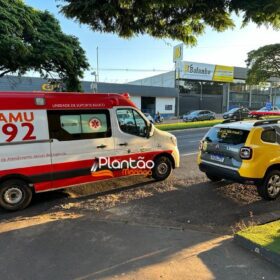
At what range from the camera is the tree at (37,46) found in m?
13.2

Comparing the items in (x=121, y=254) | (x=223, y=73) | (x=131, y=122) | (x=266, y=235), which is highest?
(x=223, y=73)

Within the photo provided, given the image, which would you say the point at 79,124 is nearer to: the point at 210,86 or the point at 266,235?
the point at 266,235

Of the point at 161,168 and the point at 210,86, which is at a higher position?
the point at 210,86

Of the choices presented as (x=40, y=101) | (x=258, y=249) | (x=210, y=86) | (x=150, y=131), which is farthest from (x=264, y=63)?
(x=258, y=249)

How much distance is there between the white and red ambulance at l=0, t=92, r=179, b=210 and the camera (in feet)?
20.5

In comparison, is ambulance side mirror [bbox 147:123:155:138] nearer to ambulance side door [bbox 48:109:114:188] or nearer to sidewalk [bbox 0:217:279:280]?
ambulance side door [bbox 48:109:114:188]

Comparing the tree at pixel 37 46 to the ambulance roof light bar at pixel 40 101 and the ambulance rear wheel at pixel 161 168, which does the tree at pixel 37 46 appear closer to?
the ambulance roof light bar at pixel 40 101

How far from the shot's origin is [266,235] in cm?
459

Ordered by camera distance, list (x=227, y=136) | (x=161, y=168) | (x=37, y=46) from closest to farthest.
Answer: (x=227, y=136) → (x=161, y=168) → (x=37, y=46)

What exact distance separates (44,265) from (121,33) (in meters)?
5.14

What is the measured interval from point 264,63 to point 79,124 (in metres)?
33.8

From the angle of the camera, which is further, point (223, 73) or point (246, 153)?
point (223, 73)

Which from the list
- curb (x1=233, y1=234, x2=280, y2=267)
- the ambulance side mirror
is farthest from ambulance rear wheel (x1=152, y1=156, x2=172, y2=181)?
curb (x1=233, y1=234, x2=280, y2=267)

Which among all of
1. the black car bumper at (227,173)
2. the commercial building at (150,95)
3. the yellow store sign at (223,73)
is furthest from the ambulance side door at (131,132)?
the yellow store sign at (223,73)
